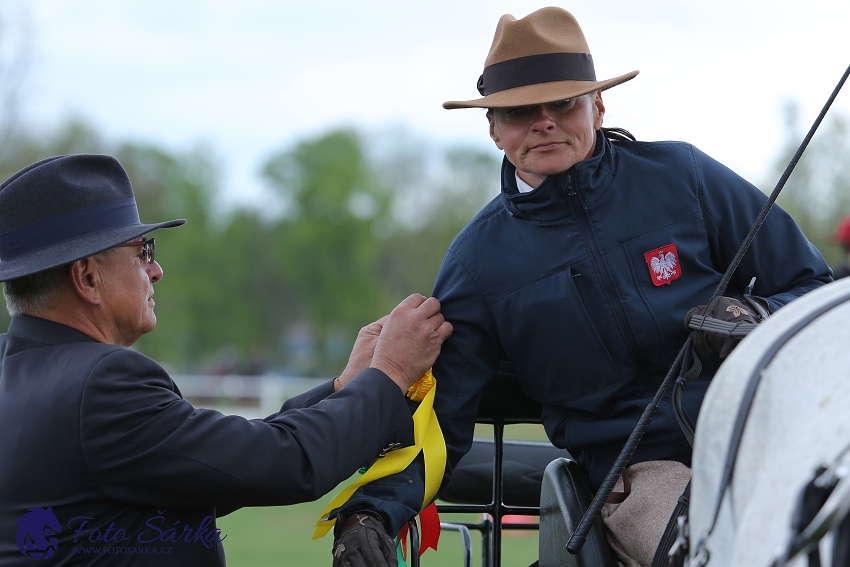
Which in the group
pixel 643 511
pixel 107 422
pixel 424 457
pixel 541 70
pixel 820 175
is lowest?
pixel 820 175

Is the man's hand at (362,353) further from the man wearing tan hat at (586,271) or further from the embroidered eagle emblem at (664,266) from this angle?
the embroidered eagle emblem at (664,266)

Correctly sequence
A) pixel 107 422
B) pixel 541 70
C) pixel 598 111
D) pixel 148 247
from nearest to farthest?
pixel 107 422, pixel 148 247, pixel 541 70, pixel 598 111

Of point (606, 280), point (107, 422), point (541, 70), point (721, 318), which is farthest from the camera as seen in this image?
point (541, 70)

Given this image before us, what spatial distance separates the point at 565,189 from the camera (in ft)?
8.86

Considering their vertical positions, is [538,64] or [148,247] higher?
[538,64]

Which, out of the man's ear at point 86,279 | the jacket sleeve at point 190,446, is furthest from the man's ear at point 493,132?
the man's ear at point 86,279

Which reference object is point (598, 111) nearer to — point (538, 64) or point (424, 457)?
point (538, 64)

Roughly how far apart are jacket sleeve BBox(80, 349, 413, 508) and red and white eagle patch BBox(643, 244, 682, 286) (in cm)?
95

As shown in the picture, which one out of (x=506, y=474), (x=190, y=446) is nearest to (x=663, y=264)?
(x=506, y=474)

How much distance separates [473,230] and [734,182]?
79cm

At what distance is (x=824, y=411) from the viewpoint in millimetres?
1325

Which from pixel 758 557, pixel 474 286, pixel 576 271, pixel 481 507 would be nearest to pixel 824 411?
pixel 758 557

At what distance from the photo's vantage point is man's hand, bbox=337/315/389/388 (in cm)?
282

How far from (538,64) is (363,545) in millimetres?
1449
